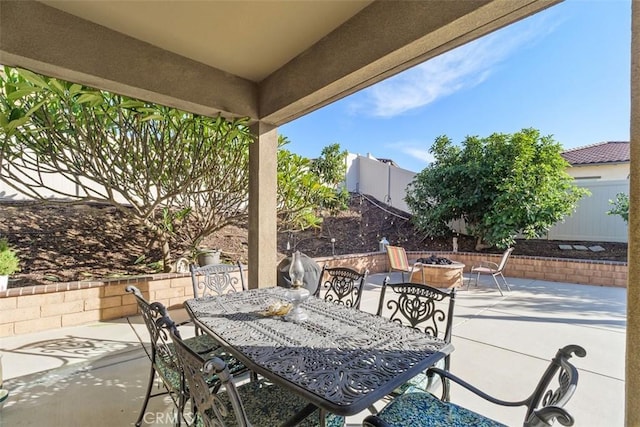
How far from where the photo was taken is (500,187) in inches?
262

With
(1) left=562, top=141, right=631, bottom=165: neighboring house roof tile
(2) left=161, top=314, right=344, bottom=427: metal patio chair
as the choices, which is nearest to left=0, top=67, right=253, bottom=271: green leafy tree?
(2) left=161, top=314, right=344, bottom=427: metal patio chair

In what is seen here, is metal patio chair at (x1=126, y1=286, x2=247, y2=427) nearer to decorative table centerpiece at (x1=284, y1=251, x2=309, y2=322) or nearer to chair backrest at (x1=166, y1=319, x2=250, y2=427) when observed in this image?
chair backrest at (x1=166, y1=319, x2=250, y2=427)

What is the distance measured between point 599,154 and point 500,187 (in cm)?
552

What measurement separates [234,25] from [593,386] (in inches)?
158

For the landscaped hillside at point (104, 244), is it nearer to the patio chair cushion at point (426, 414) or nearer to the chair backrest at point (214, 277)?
the chair backrest at point (214, 277)

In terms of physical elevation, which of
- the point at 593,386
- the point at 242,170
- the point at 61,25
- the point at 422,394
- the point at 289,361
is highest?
the point at 61,25

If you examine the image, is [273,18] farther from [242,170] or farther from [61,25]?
[242,170]

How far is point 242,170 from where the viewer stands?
455cm

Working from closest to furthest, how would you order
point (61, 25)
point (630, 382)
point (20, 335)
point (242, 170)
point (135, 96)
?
1. point (630, 382)
2. point (61, 25)
3. point (135, 96)
4. point (20, 335)
5. point (242, 170)

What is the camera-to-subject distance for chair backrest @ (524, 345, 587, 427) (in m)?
0.91

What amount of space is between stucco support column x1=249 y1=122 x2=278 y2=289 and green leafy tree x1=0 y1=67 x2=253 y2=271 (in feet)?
0.61

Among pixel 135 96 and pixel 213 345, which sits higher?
pixel 135 96

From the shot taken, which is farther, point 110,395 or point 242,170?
point 242,170

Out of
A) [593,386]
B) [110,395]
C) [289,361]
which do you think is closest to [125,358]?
[110,395]
